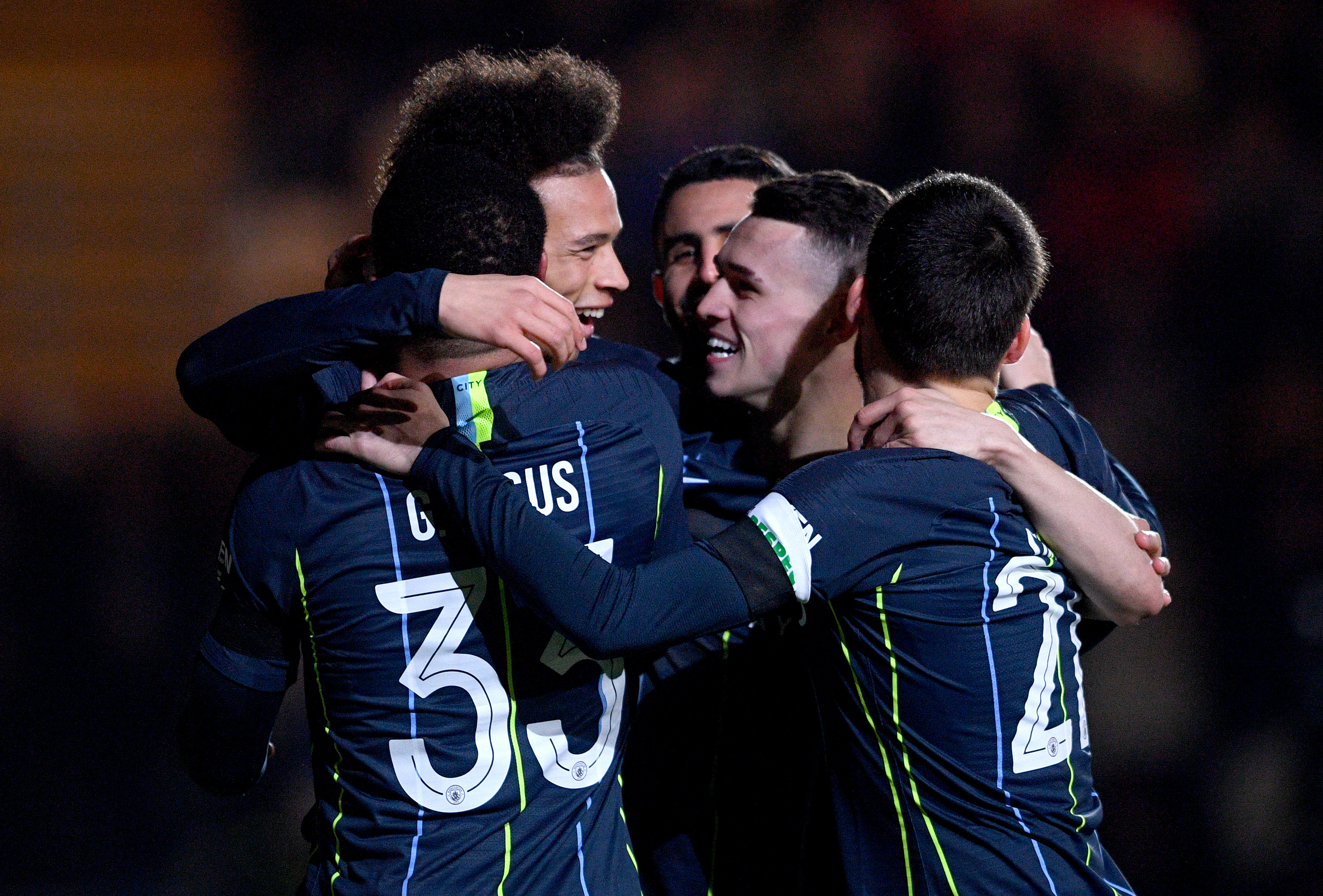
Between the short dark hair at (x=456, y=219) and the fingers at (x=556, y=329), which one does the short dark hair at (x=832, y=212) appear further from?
the fingers at (x=556, y=329)

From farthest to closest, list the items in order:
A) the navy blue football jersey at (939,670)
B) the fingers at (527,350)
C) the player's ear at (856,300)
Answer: the player's ear at (856,300)
the navy blue football jersey at (939,670)
the fingers at (527,350)

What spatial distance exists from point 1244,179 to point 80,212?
5.12 metres

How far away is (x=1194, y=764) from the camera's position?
4.10 meters

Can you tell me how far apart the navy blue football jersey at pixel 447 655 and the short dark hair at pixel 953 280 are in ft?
1.43

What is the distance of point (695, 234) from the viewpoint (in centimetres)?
274

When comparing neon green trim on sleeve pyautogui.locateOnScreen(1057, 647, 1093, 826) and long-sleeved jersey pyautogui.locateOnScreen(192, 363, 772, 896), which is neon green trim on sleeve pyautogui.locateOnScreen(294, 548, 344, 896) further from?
neon green trim on sleeve pyautogui.locateOnScreen(1057, 647, 1093, 826)

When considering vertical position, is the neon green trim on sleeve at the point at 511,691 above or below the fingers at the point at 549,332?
below

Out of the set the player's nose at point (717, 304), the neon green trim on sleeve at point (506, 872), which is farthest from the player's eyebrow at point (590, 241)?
the neon green trim on sleeve at point (506, 872)

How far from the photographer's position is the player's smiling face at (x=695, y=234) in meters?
2.71

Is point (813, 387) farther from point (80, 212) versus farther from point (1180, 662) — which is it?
point (80, 212)

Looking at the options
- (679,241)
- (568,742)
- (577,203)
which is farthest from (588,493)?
(679,241)

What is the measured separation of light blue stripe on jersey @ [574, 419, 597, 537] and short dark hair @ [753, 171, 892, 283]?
98cm

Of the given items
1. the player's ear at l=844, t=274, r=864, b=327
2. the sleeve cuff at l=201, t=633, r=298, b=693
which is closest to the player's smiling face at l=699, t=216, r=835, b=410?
the player's ear at l=844, t=274, r=864, b=327

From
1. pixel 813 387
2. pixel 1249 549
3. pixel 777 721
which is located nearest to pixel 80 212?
pixel 813 387
